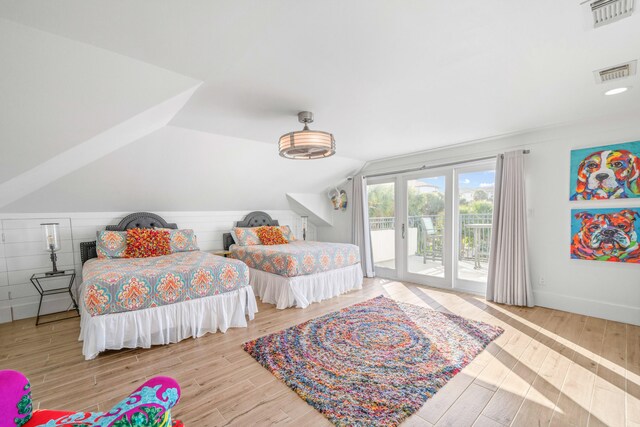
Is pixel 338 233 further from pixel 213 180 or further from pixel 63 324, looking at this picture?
pixel 63 324

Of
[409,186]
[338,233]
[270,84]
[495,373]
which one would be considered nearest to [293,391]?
[495,373]

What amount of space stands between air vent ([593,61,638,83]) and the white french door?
6.47 feet

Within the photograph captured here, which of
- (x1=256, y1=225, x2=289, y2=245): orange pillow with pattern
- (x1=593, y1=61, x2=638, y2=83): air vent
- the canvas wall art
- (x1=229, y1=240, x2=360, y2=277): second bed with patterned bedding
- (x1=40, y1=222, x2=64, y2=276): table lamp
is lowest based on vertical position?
(x1=229, y1=240, x2=360, y2=277): second bed with patterned bedding

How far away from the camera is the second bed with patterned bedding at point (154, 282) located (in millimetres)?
2494

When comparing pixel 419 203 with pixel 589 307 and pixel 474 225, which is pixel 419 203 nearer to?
pixel 474 225

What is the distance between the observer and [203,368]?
237cm

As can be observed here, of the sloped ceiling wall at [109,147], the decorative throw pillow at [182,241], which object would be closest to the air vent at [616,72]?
the sloped ceiling wall at [109,147]

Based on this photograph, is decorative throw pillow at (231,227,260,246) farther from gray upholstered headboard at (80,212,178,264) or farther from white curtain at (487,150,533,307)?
white curtain at (487,150,533,307)

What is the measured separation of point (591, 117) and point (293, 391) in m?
4.24

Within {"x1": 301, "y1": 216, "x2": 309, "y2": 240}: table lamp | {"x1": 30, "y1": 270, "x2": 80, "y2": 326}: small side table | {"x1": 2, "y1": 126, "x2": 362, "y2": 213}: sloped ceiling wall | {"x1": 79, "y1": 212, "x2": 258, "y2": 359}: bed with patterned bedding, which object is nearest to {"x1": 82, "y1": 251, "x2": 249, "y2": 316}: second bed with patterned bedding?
{"x1": 79, "y1": 212, "x2": 258, "y2": 359}: bed with patterned bedding

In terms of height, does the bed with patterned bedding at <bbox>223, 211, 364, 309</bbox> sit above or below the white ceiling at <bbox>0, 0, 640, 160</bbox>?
below

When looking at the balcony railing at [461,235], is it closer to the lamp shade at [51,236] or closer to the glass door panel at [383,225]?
the glass door panel at [383,225]

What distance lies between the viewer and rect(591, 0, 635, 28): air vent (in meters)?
1.44

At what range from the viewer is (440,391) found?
203cm
